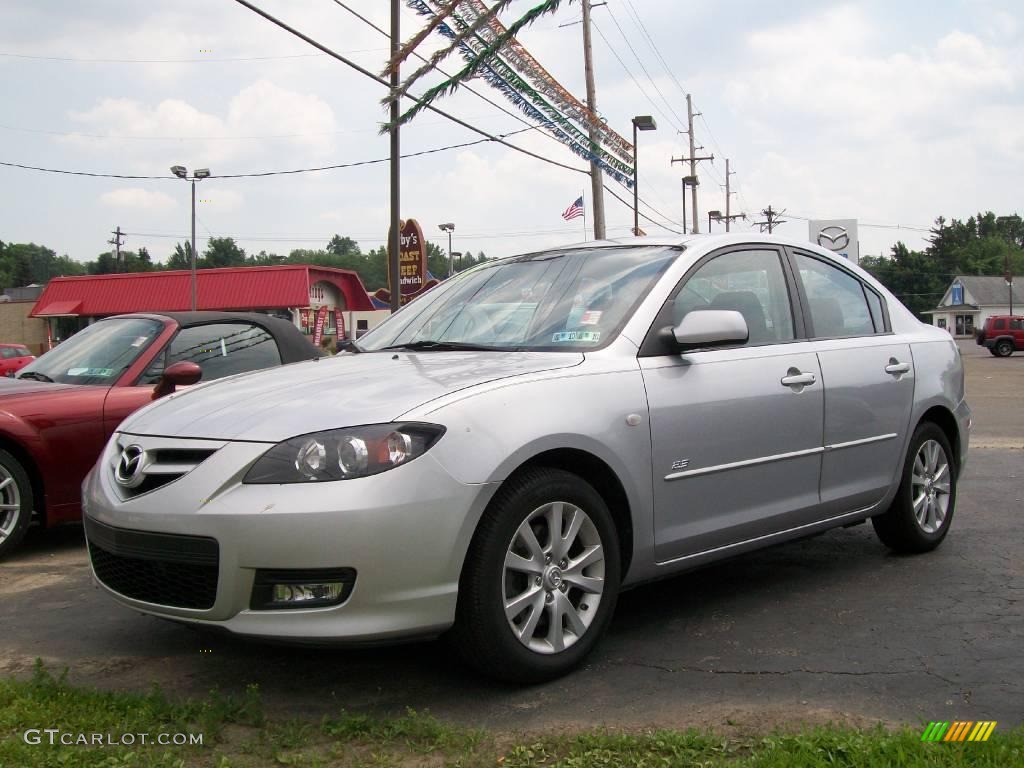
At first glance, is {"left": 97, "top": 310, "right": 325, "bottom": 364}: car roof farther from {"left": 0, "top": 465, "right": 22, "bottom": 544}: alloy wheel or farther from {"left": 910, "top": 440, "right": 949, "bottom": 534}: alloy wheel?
{"left": 910, "top": 440, "right": 949, "bottom": 534}: alloy wheel

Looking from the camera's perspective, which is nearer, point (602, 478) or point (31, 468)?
point (602, 478)

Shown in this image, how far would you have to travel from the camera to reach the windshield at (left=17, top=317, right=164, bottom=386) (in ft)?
21.1

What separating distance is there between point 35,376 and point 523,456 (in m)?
4.44

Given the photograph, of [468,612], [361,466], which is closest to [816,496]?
[468,612]

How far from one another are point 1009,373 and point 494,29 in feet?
106

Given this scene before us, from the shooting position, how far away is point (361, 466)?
318 centimetres

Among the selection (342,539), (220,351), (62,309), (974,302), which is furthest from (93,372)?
(974,302)

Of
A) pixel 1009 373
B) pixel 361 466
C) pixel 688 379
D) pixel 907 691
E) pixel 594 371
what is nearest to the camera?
pixel 361 466

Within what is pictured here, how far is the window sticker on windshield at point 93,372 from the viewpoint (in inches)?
252

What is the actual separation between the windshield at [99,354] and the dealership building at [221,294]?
1574 inches

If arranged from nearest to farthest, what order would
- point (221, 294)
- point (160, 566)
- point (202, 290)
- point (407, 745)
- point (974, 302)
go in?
point (407, 745) < point (160, 566) < point (221, 294) < point (202, 290) < point (974, 302)

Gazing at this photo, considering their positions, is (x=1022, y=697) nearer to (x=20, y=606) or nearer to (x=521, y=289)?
(x=521, y=289)

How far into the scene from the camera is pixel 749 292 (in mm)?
4750

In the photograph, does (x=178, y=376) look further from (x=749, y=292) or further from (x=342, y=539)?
(x=749, y=292)
